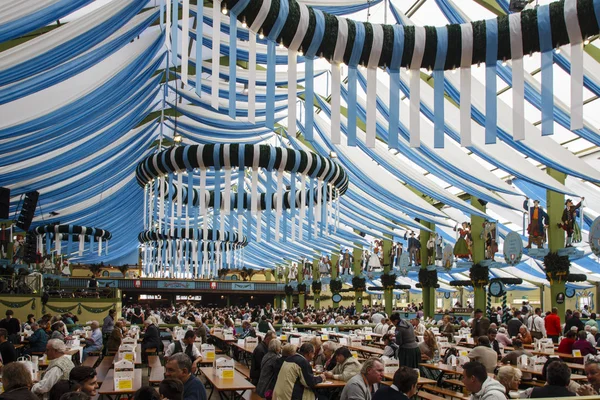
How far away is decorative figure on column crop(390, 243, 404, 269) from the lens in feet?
76.6

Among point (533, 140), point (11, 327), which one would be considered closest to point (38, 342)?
point (11, 327)

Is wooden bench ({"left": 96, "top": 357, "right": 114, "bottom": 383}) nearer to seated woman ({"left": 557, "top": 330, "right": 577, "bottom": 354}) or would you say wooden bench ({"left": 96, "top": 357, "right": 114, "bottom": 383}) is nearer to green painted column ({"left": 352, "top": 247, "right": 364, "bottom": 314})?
seated woman ({"left": 557, "top": 330, "right": 577, "bottom": 354})

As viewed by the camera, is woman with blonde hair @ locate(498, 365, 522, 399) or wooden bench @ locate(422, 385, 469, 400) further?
wooden bench @ locate(422, 385, 469, 400)

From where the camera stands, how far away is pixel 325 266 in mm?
30531

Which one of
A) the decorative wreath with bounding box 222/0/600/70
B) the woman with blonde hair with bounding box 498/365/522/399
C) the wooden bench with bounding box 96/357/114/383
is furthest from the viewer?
the wooden bench with bounding box 96/357/114/383

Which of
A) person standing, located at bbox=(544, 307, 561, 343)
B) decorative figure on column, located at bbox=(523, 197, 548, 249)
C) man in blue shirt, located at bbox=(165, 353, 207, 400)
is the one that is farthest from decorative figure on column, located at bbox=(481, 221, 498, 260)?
man in blue shirt, located at bbox=(165, 353, 207, 400)

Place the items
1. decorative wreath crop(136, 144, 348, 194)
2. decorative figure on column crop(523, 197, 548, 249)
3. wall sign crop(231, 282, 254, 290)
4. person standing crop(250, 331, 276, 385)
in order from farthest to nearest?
wall sign crop(231, 282, 254, 290), decorative figure on column crop(523, 197, 548, 249), decorative wreath crop(136, 144, 348, 194), person standing crop(250, 331, 276, 385)

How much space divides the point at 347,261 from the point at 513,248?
13.9m

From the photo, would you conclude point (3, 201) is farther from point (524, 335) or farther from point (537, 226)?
point (537, 226)

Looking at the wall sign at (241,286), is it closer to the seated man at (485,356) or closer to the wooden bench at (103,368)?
the wooden bench at (103,368)

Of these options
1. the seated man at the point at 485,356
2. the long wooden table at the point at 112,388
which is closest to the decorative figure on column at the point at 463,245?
the seated man at the point at 485,356

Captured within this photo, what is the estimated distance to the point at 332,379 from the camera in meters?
7.39

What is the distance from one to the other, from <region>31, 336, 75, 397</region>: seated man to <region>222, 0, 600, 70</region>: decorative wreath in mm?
3750

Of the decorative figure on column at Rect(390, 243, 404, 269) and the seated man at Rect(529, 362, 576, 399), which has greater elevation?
the decorative figure on column at Rect(390, 243, 404, 269)
